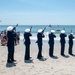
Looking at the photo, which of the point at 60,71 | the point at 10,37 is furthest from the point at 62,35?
the point at 60,71

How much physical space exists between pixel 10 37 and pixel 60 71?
3342mm

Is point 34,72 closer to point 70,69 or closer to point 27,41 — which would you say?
point 70,69

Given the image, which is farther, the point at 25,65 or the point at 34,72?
the point at 25,65

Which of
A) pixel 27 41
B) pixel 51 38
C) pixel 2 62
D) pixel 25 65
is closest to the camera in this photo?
pixel 25 65

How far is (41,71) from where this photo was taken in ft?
34.6

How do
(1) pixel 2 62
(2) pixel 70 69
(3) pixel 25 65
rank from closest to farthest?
(2) pixel 70 69 < (3) pixel 25 65 < (1) pixel 2 62

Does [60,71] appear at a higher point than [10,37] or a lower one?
lower

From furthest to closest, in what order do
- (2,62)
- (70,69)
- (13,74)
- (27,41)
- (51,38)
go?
(51,38)
(27,41)
(2,62)
(70,69)
(13,74)

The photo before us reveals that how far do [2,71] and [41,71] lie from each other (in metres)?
1.69

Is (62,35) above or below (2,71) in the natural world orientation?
above

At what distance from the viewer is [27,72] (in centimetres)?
1039

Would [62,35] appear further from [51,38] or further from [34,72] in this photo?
[34,72]

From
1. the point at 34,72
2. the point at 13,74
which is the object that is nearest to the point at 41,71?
the point at 34,72

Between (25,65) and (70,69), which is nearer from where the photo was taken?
(70,69)
